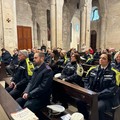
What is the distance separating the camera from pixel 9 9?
9016mm

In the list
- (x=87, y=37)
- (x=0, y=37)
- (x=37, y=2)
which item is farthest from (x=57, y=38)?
(x=37, y=2)

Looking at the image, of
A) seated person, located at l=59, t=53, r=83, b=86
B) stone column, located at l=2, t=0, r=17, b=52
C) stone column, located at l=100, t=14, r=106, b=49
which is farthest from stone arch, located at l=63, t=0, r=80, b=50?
seated person, located at l=59, t=53, r=83, b=86

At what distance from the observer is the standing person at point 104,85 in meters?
2.53

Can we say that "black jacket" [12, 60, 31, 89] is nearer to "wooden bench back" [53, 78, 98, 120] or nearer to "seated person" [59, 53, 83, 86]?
"seated person" [59, 53, 83, 86]

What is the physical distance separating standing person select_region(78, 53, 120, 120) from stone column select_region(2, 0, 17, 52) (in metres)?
7.30

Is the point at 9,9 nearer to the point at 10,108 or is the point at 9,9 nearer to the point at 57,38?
the point at 57,38

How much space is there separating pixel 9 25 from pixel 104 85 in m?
7.84

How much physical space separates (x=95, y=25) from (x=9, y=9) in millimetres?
10697

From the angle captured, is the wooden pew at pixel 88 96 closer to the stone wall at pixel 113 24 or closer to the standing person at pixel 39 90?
the standing person at pixel 39 90

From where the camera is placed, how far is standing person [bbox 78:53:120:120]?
253 centimetres

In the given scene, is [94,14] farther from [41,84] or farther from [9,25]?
[41,84]

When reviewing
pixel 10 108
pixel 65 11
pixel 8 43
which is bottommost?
pixel 10 108

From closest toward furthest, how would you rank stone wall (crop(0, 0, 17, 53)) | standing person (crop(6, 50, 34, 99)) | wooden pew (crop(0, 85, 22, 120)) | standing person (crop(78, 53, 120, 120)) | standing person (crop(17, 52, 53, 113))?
wooden pew (crop(0, 85, 22, 120)) → standing person (crop(78, 53, 120, 120)) → standing person (crop(17, 52, 53, 113)) → standing person (crop(6, 50, 34, 99)) → stone wall (crop(0, 0, 17, 53))

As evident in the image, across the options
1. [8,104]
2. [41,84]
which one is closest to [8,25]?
[41,84]
